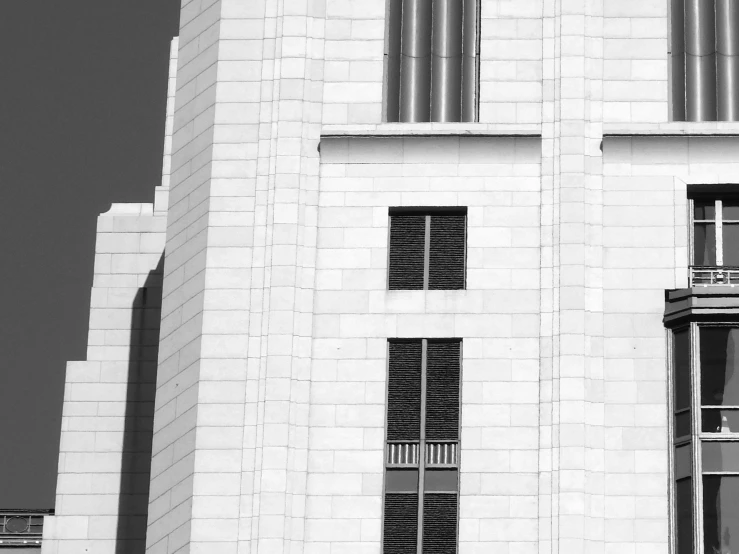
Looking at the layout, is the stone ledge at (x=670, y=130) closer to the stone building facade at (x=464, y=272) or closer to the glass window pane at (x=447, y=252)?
the stone building facade at (x=464, y=272)

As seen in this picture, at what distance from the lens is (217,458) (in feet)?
174

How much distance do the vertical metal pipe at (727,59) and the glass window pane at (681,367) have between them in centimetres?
626

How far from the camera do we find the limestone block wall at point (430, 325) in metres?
52.4

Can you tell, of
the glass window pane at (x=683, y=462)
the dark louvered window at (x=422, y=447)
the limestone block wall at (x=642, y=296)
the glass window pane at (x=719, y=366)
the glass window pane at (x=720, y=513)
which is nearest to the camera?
the glass window pane at (x=720, y=513)

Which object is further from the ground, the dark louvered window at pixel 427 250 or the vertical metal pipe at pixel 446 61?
the vertical metal pipe at pixel 446 61

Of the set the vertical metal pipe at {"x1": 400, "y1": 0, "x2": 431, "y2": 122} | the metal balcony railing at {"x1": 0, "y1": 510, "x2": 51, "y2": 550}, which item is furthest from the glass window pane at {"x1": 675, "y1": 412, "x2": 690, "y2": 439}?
the metal balcony railing at {"x1": 0, "y1": 510, "x2": 51, "y2": 550}

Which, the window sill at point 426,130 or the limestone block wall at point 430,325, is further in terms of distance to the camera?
the window sill at point 426,130

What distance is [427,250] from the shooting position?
55.3 meters

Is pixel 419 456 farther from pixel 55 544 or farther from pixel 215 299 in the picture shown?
pixel 55 544

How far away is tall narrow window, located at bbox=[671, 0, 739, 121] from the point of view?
5653cm

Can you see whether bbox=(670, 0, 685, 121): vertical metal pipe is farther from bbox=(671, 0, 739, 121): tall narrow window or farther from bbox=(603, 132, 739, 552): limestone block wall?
bbox=(603, 132, 739, 552): limestone block wall

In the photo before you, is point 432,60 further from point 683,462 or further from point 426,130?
point 683,462

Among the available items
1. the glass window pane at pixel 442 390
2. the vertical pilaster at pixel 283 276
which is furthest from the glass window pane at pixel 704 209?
the vertical pilaster at pixel 283 276

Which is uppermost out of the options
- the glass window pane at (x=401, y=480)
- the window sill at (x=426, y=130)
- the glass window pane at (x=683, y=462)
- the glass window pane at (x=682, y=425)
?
the window sill at (x=426, y=130)
